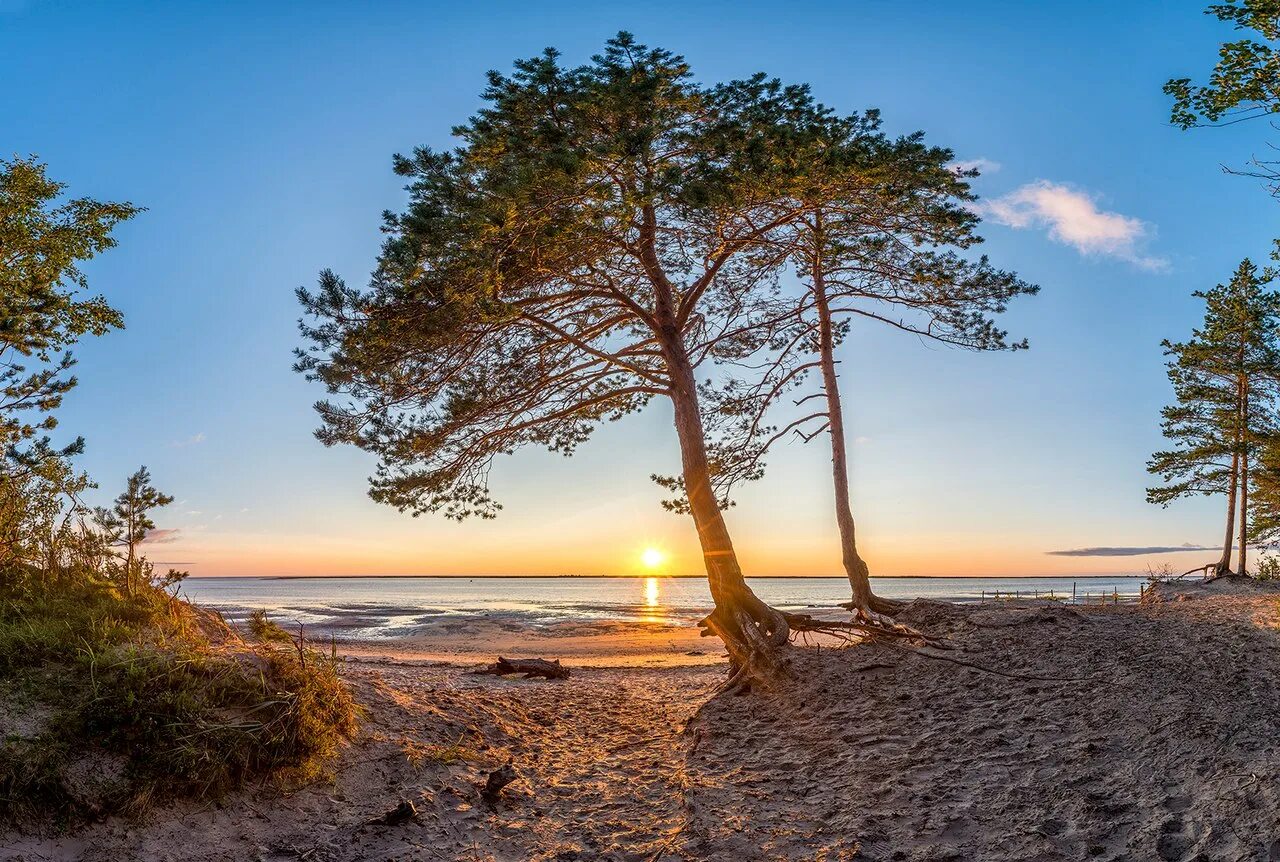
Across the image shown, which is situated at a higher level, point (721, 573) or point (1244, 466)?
point (1244, 466)

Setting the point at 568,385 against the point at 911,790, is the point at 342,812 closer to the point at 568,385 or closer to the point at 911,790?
the point at 911,790

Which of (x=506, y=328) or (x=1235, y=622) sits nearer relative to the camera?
(x=1235, y=622)

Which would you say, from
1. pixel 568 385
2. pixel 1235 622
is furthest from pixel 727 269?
pixel 1235 622

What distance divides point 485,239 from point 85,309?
10.0m

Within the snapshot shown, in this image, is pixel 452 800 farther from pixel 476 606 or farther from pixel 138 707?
pixel 476 606

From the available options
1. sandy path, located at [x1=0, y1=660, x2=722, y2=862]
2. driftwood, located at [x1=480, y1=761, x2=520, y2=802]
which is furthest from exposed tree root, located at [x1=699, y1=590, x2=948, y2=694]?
driftwood, located at [x1=480, y1=761, x2=520, y2=802]

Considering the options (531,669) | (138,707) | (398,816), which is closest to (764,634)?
(531,669)

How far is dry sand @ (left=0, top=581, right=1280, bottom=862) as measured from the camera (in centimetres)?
453

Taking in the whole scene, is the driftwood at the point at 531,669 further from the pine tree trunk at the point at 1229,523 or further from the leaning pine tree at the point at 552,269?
the pine tree trunk at the point at 1229,523

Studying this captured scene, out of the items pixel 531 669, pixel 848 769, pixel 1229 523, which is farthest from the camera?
pixel 1229 523

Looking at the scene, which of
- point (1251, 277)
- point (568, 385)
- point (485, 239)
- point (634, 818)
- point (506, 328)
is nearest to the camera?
point (634, 818)

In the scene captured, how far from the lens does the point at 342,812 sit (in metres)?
4.92

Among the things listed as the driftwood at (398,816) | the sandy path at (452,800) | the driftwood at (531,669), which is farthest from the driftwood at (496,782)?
the driftwood at (531,669)

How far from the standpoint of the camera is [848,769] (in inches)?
245
